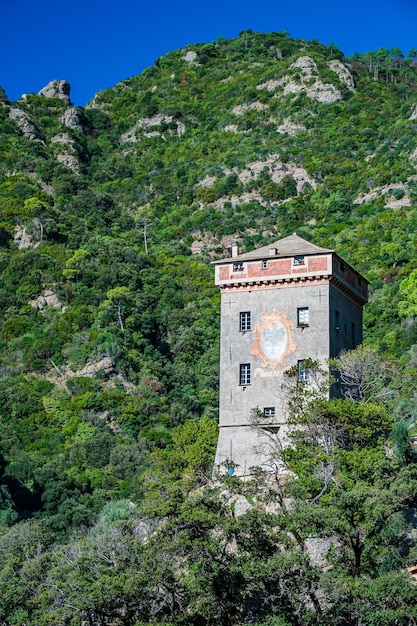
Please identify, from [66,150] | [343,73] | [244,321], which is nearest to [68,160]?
[66,150]

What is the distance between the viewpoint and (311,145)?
354 feet

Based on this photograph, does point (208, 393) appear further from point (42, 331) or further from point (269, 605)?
point (269, 605)

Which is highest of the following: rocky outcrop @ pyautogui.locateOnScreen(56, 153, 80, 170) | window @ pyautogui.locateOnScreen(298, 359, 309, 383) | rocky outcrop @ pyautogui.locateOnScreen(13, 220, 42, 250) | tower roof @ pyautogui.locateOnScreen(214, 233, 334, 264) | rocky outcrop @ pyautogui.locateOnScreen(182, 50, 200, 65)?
rocky outcrop @ pyautogui.locateOnScreen(182, 50, 200, 65)

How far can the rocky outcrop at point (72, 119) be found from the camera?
12344 cm

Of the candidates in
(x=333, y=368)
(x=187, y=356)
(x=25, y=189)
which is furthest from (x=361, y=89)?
(x=333, y=368)

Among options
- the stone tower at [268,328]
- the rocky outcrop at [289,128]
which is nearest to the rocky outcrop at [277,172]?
the rocky outcrop at [289,128]

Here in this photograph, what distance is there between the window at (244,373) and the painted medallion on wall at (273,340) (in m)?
0.62

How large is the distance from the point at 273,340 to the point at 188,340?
36319 mm

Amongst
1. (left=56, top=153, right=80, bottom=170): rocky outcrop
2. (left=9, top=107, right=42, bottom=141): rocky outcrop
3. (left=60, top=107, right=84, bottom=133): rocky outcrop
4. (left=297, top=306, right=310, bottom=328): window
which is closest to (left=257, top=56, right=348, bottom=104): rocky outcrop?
(left=60, top=107, right=84, bottom=133): rocky outcrop

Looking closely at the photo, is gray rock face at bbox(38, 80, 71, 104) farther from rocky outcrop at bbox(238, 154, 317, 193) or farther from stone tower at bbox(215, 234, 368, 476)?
stone tower at bbox(215, 234, 368, 476)

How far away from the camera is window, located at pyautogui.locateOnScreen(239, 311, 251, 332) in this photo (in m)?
47.5

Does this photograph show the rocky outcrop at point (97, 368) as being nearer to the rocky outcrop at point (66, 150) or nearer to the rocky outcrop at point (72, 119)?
the rocky outcrop at point (66, 150)

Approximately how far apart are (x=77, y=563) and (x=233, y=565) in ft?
18.1

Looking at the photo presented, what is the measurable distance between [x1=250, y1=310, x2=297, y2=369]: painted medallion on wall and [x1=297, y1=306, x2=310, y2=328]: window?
32 cm
